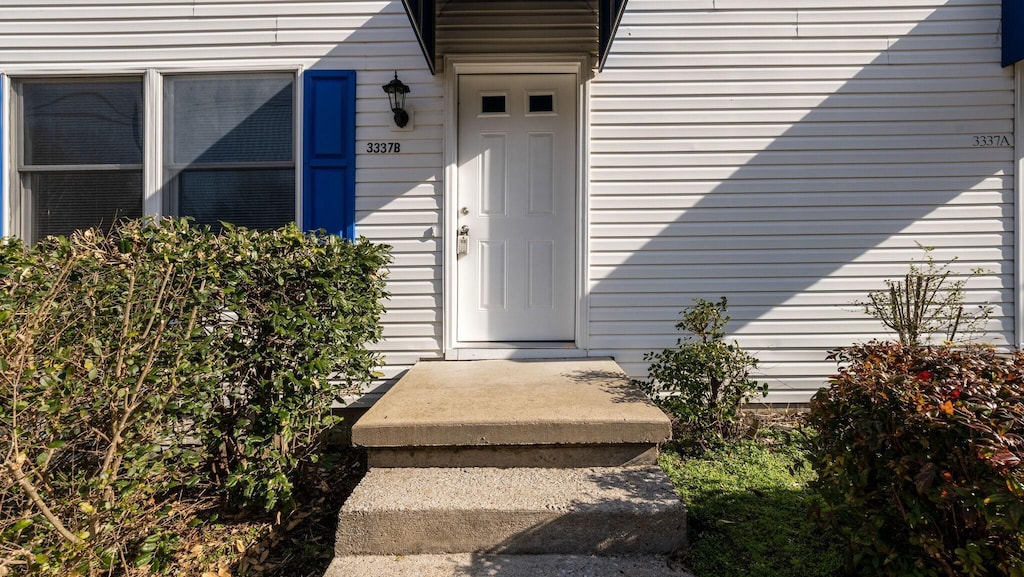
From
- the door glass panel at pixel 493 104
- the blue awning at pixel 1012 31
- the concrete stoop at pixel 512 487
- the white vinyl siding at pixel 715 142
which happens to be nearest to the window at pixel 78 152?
the white vinyl siding at pixel 715 142

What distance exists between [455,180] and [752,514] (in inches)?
111

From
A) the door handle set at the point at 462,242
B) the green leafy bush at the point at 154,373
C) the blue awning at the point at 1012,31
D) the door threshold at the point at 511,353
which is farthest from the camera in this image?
the door handle set at the point at 462,242

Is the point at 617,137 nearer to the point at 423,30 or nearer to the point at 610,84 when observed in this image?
the point at 610,84

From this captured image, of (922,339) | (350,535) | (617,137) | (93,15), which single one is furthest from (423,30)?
(922,339)

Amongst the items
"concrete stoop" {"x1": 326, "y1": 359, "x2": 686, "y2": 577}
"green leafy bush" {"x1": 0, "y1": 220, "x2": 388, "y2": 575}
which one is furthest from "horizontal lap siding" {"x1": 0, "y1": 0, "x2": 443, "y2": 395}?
"concrete stoop" {"x1": 326, "y1": 359, "x2": 686, "y2": 577}

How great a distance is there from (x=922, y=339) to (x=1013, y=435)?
2825mm

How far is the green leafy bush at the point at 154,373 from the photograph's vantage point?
182cm

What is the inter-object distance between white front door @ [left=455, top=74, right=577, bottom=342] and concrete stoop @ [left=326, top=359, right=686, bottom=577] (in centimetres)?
94

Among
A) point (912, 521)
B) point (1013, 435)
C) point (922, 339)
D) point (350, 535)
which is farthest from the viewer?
point (922, 339)

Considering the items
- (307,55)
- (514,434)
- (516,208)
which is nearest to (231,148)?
(307,55)

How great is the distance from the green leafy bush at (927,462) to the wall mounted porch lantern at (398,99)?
3134 mm

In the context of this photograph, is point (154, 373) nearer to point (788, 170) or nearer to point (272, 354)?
point (272, 354)

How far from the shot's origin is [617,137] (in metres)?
3.85

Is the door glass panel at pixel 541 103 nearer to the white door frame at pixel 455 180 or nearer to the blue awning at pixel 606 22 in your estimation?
the white door frame at pixel 455 180
